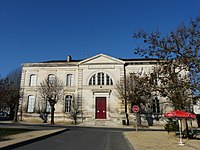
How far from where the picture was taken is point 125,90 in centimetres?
2539

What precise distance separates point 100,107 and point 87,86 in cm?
381

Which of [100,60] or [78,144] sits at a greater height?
[100,60]

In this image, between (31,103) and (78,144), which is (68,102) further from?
(78,144)

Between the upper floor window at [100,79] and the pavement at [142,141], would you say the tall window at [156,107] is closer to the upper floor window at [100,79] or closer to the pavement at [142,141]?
the upper floor window at [100,79]

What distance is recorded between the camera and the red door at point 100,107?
89.3 feet

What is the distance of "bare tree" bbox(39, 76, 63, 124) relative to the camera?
2658cm

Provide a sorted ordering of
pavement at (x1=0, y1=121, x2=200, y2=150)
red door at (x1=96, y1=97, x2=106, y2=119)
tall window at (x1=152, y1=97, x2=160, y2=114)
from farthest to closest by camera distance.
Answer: red door at (x1=96, y1=97, x2=106, y2=119)
tall window at (x1=152, y1=97, x2=160, y2=114)
pavement at (x1=0, y1=121, x2=200, y2=150)

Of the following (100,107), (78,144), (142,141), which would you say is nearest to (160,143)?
(142,141)

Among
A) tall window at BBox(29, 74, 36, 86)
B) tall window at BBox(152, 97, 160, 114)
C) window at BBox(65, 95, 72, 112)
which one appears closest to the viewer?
tall window at BBox(152, 97, 160, 114)

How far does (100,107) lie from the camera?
90.1 feet

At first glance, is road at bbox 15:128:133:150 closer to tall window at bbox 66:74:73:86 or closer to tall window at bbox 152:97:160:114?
tall window at bbox 152:97:160:114

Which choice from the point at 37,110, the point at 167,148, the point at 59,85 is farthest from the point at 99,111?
the point at 167,148

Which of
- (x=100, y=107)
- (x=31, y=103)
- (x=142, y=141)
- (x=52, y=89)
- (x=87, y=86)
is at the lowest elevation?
(x=142, y=141)

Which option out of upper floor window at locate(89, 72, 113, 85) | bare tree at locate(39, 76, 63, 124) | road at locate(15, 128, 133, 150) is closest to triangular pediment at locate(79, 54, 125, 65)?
upper floor window at locate(89, 72, 113, 85)
